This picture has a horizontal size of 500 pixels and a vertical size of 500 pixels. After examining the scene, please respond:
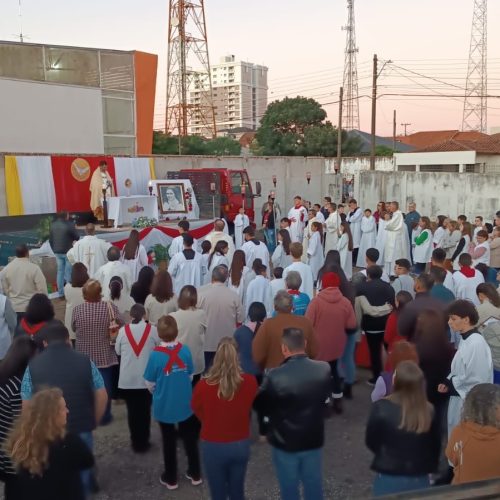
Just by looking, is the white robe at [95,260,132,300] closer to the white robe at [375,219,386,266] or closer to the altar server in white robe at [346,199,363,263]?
the white robe at [375,219,386,266]

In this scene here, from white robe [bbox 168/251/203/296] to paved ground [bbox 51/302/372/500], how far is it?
278 centimetres

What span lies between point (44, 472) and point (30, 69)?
20311 millimetres

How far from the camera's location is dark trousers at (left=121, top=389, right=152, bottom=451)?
205 inches

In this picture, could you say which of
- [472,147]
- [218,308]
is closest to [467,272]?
[218,308]

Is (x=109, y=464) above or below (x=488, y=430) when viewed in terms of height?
below

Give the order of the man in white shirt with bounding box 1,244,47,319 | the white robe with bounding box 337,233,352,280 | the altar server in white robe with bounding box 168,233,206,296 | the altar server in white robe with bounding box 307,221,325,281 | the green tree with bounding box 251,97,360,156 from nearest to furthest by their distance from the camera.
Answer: the man in white shirt with bounding box 1,244,47,319
the altar server in white robe with bounding box 168,233,206,296
the altar server in white robe with bounding box 307,221,325,281
the white robe with bounding box 337,233,352,280
the green tree with bounding box 251,97,360,156

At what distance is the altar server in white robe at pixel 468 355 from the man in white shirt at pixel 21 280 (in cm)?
491

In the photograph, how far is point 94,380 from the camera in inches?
158

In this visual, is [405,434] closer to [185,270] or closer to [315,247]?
[185,270]

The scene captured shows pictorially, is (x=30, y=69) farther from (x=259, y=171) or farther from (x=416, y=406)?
(x=416, y=406)

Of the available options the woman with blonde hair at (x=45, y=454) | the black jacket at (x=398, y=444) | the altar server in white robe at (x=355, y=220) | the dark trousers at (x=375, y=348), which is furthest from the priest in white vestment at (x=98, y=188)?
the black jacket at (x=398, y=444)

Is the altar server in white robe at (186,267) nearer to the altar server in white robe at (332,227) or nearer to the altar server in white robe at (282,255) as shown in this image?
the altar server in white robe at (282,255)

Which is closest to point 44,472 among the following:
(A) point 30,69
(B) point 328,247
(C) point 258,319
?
(C) point 258,319

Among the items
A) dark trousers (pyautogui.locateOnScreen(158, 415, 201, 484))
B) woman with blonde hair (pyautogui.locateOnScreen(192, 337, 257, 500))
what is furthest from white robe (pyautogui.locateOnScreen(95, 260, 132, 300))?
woman with blonde hair (pyautogui.locateOnScreen(192, 337, 257, 500))
